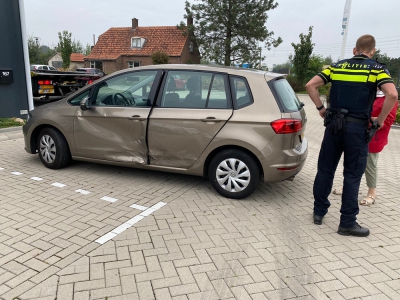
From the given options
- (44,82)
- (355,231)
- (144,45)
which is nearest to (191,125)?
(355,231)

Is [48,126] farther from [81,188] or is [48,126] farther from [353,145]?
[353,145]

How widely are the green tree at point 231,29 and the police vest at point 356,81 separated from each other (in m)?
31.5

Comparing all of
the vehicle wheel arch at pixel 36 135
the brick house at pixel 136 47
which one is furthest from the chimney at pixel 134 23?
the vehicle wheel arch at pixel 36 135

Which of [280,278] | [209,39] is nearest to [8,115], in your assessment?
[280,278]

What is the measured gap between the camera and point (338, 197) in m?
4.88

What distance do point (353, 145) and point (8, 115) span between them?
852cm

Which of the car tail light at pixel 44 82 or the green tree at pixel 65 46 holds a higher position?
the green tree at pixel 65 46

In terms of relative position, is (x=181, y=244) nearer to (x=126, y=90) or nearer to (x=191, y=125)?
(x=191, y=125)

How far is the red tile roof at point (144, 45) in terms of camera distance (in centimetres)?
4147

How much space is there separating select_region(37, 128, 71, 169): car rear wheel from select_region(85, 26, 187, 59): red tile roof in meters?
36.6

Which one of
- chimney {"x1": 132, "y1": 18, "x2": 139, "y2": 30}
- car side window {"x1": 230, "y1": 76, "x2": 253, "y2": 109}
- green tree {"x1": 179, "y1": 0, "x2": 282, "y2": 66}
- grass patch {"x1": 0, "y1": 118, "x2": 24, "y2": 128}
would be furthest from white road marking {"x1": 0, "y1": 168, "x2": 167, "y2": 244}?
chimney {"x1": 132, "y1": 18, "x2": 139, "y2": 30}

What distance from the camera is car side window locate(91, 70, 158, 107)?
4805mm

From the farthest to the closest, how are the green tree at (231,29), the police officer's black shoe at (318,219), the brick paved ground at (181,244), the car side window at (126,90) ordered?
the green tree at (231,29) → the car side window at (126,90) → the police officer's black shoe at (318,219) → the brick paved ground at (181,244)

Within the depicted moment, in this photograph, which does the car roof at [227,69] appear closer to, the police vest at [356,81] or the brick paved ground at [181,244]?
the police vest at [356,81]
